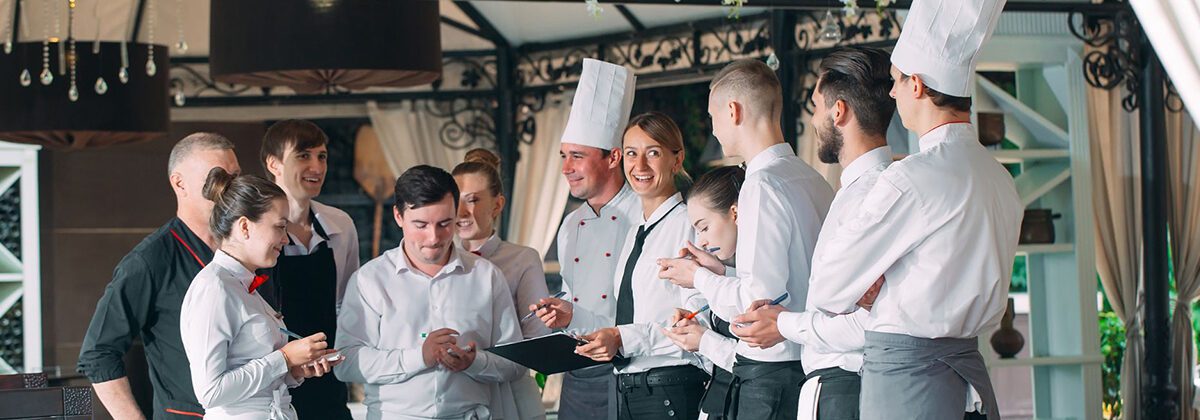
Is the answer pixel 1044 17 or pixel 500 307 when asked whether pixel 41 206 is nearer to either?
pixel 500 307

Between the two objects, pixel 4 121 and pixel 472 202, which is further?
pixel 4 121

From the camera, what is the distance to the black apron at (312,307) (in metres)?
3.49

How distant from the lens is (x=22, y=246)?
249 inches

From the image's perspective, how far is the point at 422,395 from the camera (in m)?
3.19

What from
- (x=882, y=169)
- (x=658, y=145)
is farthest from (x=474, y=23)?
(x=882, y=169)

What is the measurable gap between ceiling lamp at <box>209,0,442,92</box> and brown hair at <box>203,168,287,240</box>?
5.41ft

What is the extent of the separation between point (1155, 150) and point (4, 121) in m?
4.69

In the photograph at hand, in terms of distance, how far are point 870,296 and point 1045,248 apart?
3.75 m

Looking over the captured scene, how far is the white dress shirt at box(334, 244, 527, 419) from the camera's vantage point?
3182 mm

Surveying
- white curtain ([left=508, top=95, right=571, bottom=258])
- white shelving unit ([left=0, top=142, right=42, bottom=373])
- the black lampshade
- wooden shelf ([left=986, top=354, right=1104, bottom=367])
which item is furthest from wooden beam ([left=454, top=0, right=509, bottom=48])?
wooden shelf ([left=986, top=354, right=1104, bottom=367])

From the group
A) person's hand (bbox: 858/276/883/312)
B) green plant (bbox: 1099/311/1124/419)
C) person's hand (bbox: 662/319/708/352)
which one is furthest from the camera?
green plant (bbox: 1099/311/1124/419)

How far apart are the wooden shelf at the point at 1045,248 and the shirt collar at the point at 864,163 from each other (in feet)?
11.4

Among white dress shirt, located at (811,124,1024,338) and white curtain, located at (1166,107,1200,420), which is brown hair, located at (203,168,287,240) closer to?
white dress shirt, located at (811,124,1024,338)

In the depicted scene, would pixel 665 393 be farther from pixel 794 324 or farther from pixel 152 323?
pixel 152 323
